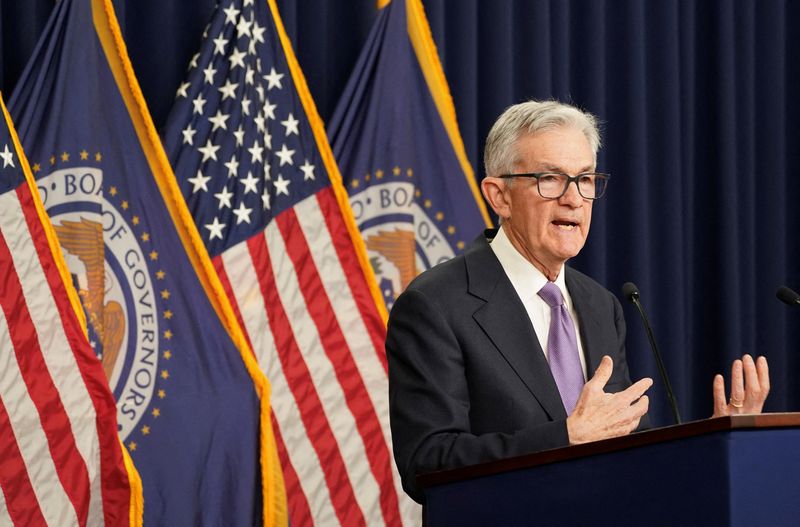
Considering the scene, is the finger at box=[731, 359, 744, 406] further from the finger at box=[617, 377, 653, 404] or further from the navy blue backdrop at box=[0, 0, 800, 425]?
the navy blue backdrop at box=[0, 0, 800, 425]

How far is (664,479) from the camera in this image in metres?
1.60

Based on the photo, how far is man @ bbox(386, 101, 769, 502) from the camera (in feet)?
6.91

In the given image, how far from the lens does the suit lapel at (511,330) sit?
2197mm

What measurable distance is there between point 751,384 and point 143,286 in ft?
7.39

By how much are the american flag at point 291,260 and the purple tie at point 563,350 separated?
5.89 ft

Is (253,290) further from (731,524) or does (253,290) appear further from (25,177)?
(731,524)

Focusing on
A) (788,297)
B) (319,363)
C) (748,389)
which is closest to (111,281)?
(319,363)

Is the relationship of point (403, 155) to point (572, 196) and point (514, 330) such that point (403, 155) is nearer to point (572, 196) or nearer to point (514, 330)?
point (572, 196)

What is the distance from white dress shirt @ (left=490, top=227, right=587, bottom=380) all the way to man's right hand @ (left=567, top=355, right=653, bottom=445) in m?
0.43

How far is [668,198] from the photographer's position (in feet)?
17.2

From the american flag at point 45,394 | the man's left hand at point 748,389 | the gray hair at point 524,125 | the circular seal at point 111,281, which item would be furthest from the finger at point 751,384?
the circular seal at point 111,281

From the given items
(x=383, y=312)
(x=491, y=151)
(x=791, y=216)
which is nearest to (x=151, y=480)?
(x=383, y=312)

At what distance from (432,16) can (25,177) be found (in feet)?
6.13

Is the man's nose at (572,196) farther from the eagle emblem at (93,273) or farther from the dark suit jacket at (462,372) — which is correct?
the eagle emblem at (93,273)
